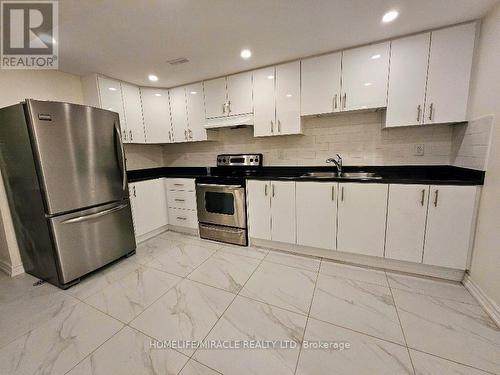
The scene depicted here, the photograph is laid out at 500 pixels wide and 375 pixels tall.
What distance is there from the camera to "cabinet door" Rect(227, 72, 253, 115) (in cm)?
267

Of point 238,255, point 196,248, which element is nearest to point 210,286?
point 238,255

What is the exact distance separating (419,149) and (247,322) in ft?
8.01

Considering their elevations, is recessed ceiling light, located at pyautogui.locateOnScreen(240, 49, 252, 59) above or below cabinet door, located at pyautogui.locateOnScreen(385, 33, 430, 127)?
above

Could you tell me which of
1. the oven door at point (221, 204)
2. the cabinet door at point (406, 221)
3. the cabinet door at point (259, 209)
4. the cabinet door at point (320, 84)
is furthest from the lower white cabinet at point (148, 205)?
the cabinet door at point (406, 221)

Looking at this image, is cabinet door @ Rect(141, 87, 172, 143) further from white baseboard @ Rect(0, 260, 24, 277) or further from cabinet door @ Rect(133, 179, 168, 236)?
white baseboard @ Rect(0, 260, 24, 277)

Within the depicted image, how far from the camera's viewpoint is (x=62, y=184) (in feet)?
6.13

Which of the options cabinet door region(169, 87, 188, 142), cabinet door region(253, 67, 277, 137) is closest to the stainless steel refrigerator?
cabinet door region(169, 87, 188, 142)

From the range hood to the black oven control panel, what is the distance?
479 mm

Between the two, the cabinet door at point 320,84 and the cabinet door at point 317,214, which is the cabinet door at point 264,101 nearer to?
the cabinet door at point 320,84

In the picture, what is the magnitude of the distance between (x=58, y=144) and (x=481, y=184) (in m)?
3.56

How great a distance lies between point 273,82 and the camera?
8.27 ft

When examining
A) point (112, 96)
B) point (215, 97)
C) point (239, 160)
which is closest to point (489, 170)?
point (239, 160)

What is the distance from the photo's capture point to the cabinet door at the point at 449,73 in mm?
1786

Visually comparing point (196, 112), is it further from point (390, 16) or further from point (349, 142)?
point (390, 16)
